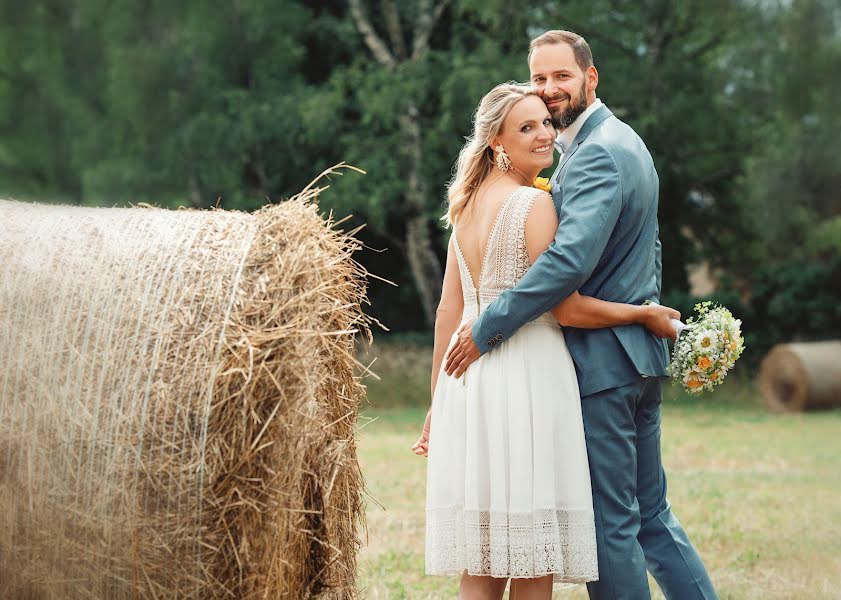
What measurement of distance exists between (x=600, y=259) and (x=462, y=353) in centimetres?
61

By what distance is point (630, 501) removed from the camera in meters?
3.85

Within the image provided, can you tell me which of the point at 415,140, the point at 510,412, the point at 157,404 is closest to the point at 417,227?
the point at 415,140

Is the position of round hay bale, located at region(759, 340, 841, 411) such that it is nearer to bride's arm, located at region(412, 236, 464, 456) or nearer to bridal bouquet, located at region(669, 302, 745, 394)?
bridal bouquet, located at region(669, 302, 745, 394)

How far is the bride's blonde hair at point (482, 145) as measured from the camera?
396 centimetres

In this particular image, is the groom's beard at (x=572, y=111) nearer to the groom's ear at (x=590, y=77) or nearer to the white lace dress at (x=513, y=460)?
the groom's ear at (x=590, y=77)

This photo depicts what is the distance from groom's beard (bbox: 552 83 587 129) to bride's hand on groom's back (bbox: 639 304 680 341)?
76 cm

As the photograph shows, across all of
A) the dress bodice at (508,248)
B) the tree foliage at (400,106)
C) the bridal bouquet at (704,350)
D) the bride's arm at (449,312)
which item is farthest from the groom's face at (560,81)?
the tree foliage at (400,106)

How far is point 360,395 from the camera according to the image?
4.54m

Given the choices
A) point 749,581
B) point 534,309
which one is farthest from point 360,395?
point 749,581

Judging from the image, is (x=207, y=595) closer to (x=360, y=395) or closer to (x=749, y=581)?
(x=360, y=395)

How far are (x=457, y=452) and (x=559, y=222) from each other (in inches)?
35.6

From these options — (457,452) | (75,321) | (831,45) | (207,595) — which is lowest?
(207,595)

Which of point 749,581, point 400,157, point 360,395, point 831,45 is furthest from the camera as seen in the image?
point 400,157

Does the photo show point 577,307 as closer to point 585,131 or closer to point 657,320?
point 657,320
